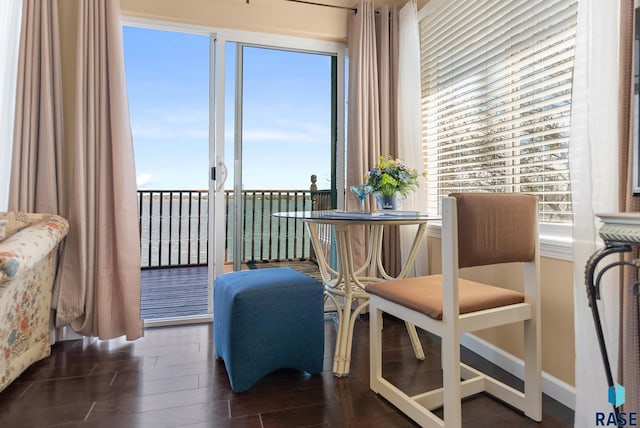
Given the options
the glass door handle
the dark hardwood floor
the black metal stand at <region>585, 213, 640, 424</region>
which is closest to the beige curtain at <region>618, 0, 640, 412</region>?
the black metal stand at <region>585, 213, 640, 424</region>

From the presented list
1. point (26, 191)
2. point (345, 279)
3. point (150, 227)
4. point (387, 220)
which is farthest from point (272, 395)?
point (150, 227)

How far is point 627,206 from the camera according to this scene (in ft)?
3.95

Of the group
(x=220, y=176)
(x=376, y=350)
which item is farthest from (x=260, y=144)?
(x=376, y=350)

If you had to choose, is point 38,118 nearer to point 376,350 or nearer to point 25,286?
point 25,286

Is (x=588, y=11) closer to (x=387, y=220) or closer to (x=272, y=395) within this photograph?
(x=387, y=220)

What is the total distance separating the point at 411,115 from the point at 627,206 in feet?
5.59

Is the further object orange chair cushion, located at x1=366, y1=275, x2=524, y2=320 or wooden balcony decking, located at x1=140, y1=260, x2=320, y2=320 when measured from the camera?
wooden balcony decking, located at x1=140, y1=260, x2=320, y2=320

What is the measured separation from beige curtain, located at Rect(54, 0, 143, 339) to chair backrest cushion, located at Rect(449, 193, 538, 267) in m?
2.00

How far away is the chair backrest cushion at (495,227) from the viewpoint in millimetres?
1282

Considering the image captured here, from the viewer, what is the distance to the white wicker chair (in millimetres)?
1277

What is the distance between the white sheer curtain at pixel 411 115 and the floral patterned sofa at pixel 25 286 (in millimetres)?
2175

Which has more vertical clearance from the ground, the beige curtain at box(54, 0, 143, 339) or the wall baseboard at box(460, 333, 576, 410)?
the beige curtain at box(54, 0, 143, 339)

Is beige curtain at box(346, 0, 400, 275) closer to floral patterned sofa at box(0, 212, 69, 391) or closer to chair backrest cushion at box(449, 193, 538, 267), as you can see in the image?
chair backrest cushion at box(449, 193, 538, 267)

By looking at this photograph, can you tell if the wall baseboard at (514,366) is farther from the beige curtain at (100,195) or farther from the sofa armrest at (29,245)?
the sofa armrest at (29,245)
